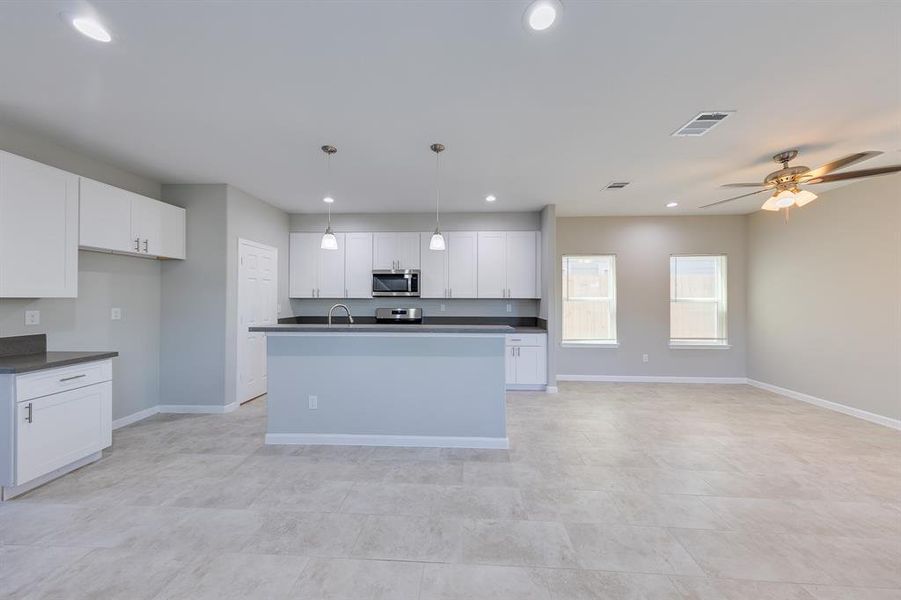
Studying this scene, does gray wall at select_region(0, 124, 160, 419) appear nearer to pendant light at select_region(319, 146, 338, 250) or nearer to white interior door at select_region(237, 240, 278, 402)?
white interior door at select_region(237, 240, 278, 402)

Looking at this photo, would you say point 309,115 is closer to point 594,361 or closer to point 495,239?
point 495,239

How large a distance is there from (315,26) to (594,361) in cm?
585

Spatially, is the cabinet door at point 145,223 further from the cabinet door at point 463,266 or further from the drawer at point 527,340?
the drawer at point 527,340

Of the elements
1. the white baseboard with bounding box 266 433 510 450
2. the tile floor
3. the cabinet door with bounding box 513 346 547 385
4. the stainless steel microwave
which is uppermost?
the stainless steel microwave

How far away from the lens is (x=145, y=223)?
390 cm

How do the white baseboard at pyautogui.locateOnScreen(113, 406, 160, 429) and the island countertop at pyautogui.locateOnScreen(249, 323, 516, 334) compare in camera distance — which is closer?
the island countertop at pyautogui.locateOnScreen(249, 323, 516, 334)

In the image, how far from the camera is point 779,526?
2270 mm

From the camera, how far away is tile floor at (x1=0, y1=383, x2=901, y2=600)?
1.80 meters

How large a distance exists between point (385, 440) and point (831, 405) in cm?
553

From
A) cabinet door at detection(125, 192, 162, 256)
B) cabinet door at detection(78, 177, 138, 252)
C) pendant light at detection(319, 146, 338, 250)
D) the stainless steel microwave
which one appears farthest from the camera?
the stainless steel microwave

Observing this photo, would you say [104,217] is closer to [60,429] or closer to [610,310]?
[60,429]

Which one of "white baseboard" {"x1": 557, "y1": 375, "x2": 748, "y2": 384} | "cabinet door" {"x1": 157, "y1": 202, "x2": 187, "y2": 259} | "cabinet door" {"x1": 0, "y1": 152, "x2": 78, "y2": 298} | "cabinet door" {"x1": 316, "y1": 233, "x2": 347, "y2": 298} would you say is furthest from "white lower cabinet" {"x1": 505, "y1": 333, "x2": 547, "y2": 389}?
"cabinet door" {"x1": 0, "y1": 152, "x2": 78, "y2": 298}

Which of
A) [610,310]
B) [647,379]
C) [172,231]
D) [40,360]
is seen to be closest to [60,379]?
[40,360]

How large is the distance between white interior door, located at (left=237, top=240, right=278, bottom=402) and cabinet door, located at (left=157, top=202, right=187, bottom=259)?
23.9 inches
